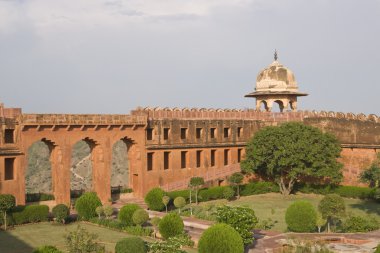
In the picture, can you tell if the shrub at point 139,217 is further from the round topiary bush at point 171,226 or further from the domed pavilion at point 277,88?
the domed pavilion at point 277,88

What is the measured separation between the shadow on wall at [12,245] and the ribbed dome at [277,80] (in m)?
27.9

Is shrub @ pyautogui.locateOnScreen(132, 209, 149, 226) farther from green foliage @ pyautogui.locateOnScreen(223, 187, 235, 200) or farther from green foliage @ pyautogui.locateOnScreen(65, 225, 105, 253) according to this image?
green foliage @ pyautogui.locateOnScreen(223, 187, 235, 200)

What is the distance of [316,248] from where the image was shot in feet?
68.0

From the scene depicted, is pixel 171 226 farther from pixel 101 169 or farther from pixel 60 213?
pixel 101 169

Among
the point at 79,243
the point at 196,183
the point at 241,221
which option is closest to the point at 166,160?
the point at 196,183

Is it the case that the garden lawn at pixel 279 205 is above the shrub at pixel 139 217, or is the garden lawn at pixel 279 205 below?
below

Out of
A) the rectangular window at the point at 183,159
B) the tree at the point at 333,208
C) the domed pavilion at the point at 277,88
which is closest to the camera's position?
the tree at the point at 333,208

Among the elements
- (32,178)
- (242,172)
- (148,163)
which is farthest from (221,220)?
(32,178)

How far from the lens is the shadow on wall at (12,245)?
23655 millimetres

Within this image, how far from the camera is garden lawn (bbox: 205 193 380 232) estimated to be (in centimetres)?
3216

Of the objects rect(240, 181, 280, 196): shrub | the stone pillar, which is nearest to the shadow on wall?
the stone pillar

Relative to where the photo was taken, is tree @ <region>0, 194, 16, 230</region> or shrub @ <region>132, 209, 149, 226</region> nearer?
shrub @ <region>132, 209, 149, 226</region>

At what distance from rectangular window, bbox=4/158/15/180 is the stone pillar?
5.89 m

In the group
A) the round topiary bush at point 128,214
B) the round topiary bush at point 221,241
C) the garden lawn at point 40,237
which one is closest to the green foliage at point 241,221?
the round topiary bush at point 221,241
